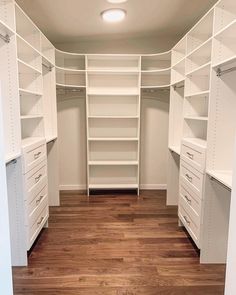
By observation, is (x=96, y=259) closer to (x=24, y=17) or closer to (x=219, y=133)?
(x=219, y=133)

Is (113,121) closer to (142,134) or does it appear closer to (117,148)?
(117,148)

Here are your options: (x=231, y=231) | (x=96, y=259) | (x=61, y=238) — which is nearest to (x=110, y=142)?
(x=61, y=238)

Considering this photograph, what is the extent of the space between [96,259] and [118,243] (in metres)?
0.36

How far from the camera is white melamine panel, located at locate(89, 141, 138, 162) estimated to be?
14.1 feet

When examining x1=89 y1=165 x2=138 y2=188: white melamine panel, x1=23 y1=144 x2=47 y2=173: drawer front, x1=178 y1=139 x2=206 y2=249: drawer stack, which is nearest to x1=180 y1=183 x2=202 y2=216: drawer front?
x1=178 y1=139 x2=206 y2=249: drawer stack

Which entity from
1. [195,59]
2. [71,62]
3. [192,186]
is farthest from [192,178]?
[71,62]

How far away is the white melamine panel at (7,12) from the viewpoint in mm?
1942

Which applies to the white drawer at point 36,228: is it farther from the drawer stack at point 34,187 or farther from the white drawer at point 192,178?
the white drawer at point 192,178

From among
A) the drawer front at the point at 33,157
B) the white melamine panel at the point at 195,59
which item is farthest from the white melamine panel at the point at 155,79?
the drawer front at the point at 33,157

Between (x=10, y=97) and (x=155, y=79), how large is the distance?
8.71 ft

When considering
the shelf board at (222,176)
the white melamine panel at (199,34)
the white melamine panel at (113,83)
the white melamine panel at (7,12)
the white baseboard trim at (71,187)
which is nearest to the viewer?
the shelf board at (222,176)

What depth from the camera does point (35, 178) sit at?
8.38 feet

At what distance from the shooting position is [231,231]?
130 centimetres

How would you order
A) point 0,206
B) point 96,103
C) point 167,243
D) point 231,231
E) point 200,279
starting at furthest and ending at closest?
point 96,103 < point 167,243 < point 200,279 < point 231,231 < point 0,206
